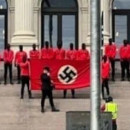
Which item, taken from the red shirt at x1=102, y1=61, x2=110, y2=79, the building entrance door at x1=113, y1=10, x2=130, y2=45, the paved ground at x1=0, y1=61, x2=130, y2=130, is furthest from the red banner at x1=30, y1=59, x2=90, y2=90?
the building entrance door at x1=113, y1=10, x2=130, y2=45

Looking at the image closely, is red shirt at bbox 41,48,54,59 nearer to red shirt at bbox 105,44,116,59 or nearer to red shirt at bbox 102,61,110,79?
red shirt at bbox 105,44,116,59

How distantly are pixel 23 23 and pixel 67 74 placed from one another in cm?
835

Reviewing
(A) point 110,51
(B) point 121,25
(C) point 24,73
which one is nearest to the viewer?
(C) point 24,73

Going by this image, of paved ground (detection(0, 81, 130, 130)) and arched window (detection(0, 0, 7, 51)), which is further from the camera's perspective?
arched window (detection(0, 0, 7, 51))

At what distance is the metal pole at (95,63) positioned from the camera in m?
7.70

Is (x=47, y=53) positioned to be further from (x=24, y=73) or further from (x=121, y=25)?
(x=121, y=25)

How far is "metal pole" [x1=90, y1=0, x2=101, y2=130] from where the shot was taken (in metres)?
7.70

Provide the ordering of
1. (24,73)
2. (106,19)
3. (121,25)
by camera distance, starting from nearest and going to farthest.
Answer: (24,73), (106,19), (121,25)

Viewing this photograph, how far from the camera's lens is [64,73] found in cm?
2317

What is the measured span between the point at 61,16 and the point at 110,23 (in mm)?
2680

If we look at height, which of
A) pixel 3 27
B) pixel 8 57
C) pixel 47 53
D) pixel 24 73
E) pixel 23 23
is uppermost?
pixel 23 23

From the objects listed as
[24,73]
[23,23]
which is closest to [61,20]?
[23,23]

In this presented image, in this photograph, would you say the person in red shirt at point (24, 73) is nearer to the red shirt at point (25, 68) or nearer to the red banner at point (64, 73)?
the red shirt at point (25, 68)

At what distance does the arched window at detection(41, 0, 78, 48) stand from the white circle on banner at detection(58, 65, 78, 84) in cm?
1050
